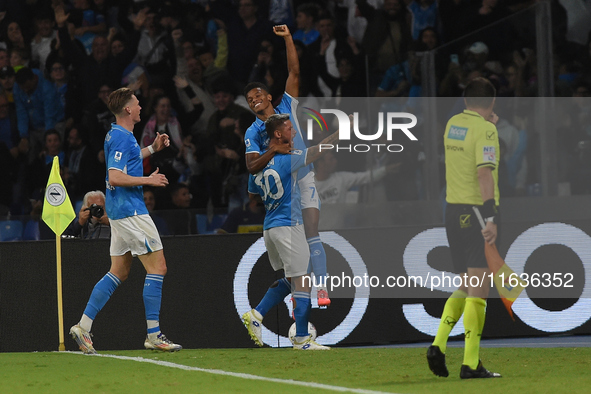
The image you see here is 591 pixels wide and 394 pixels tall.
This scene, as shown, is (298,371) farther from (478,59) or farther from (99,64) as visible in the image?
(99,64)

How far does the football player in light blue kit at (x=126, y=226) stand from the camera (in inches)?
269

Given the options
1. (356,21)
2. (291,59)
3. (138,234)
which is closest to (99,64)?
(356,21)

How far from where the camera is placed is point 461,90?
8188mm

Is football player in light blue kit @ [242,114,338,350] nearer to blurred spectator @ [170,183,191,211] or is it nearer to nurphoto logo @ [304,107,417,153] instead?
nurphoto logo @ [304,107,417,153]

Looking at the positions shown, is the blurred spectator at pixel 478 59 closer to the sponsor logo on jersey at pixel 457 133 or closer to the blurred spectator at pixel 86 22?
the sponsor logo on jersey at pixel 457 133

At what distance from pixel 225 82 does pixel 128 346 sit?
4184 millimetres

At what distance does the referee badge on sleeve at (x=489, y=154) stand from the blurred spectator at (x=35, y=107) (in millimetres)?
7950

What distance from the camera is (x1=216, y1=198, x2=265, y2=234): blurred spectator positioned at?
880 cm

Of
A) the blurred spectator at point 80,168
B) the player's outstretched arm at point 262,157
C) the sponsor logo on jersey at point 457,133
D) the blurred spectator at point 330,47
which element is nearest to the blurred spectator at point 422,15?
the blurred spectator at point 330,47

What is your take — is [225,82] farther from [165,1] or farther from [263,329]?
[263,329]

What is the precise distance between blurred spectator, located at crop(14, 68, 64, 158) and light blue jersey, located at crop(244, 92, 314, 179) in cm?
533

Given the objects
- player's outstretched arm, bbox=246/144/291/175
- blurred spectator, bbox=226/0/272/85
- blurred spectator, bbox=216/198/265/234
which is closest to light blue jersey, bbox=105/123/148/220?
player's outstretched arm, bbox=246/144/291/175

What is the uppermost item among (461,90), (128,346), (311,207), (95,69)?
(95,69)

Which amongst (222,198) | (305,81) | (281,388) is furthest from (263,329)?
(305,81)
